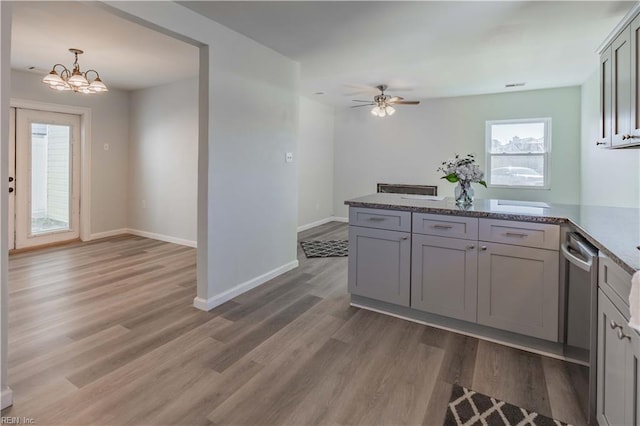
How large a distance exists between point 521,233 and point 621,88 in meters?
1.11

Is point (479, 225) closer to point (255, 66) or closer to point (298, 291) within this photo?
point (298, 291)

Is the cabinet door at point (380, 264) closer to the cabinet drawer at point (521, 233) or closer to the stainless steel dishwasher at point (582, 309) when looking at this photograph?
the cabinet drawer at point (521, 233)

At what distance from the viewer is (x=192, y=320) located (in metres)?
2.77

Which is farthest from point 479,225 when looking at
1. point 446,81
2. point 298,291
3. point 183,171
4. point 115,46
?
point 183,171

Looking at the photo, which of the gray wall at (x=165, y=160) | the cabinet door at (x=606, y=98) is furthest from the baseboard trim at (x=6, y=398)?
the cabinet door at (x=606, y=98)

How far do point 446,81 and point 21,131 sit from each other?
6.24m

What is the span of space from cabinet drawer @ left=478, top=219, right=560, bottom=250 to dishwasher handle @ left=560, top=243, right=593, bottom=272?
88mm

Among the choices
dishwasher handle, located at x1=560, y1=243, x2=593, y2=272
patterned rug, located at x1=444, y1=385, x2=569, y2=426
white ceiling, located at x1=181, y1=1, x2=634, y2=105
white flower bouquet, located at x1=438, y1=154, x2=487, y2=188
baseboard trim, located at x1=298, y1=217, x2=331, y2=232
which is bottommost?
patterned rug, located at x1=444, y1=385, x2=569, y2=426

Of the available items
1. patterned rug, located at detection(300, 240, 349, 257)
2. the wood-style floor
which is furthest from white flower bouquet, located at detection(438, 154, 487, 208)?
patterned rug, located at detection(300, 240, 349, 257)

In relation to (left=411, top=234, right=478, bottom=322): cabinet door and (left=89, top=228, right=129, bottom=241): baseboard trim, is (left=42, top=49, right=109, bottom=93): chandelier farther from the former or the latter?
(left=411, top=234, right=478, bottom=322): cabinet door

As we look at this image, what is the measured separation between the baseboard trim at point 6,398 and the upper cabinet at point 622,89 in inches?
143

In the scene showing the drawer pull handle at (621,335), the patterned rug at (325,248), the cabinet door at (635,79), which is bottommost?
the patterned rug at (325,248)

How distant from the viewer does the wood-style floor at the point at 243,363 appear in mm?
1753

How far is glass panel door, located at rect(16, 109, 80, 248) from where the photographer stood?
4.90m
